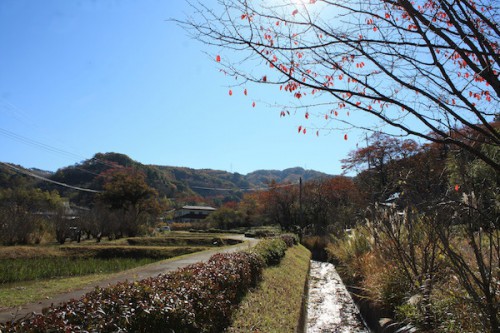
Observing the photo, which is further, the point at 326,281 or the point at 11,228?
the point at 11,228

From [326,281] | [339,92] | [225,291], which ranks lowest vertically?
[326,281]

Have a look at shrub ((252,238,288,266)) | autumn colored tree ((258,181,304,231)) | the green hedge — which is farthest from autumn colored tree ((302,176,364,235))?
the green hedge

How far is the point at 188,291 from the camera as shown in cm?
504

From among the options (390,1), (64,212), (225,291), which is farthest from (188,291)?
(64,212)

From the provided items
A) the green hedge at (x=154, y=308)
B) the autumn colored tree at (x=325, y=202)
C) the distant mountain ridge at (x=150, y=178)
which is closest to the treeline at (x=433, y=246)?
the green hedge at (x=154, y=308)

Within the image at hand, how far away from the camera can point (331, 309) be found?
392 inches

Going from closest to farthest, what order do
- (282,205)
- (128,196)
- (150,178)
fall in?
(128,196) < (282,205) < (150,178)

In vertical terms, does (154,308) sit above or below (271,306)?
above

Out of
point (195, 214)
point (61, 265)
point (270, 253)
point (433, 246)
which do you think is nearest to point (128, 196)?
point (61, 265)

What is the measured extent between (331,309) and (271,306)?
121 inches

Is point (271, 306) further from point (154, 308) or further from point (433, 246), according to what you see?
point (154, 308)

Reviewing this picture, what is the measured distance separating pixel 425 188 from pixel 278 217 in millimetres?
38192

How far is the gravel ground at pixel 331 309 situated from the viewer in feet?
27.1

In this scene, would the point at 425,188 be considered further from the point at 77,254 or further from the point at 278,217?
the point at 278,217
